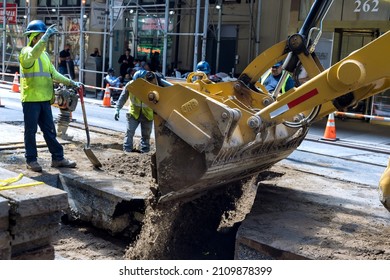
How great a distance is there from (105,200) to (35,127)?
1.36m

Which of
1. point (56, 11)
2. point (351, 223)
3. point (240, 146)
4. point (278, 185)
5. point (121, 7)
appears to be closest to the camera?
point (240, 146)

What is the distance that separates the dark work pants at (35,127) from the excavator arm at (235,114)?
1.94m

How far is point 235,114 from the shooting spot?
451cm

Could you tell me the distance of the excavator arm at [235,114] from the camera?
4340 mm

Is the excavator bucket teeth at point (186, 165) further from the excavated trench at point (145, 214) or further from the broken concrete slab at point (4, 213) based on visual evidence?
the broken concrete slab at point (4, 213)

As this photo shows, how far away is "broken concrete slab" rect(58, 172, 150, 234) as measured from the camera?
5879mm

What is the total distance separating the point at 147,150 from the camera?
8516mm

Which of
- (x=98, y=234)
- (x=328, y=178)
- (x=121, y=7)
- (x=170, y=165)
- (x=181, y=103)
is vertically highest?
(x=121, y=7)

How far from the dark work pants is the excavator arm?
1.94m

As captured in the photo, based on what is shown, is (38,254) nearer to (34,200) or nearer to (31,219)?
(31,219)

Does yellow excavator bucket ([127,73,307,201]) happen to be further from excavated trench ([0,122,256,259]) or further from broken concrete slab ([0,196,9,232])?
broken concrete slab ([0,196,9,232])
